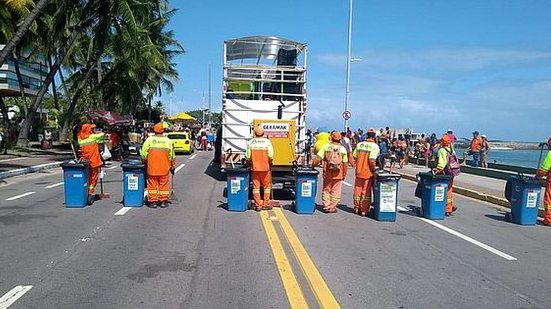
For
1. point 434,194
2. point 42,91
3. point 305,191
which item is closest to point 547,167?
point 434,194

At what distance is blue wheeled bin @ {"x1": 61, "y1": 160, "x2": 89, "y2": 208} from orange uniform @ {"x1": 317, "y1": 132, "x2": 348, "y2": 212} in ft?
17.1

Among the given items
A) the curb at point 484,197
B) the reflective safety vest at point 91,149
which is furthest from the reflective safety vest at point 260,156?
the curb at point 484,197

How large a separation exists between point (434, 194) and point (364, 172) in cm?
157

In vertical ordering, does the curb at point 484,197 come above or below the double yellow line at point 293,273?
below

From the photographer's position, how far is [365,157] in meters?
12.0

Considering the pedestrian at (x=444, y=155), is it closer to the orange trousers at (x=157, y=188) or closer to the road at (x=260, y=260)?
the road at (x=260, y=260)

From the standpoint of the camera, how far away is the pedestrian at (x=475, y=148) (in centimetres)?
2569

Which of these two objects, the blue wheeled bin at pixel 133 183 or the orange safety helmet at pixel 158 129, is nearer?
the orange safety helmet at pixel 158 129

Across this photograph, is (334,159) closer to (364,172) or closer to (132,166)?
(364,172)

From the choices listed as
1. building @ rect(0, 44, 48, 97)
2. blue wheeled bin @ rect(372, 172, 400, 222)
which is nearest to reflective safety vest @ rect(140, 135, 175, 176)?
blue wheeled bin @ rect(372, 172, 400, 222)

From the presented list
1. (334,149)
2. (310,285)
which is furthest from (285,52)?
(310,285)

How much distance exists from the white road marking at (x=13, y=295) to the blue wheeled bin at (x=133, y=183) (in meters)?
6.03

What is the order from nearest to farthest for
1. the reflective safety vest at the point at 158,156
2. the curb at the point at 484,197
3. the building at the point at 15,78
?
the reflective safety vest at the point at 158,156 < the curb at the point at 484,197 < the building at the point at 15,78

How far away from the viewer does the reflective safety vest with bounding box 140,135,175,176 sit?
12.1 metres
